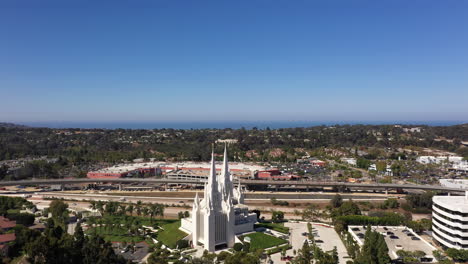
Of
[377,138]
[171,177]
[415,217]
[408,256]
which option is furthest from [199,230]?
[377,138]

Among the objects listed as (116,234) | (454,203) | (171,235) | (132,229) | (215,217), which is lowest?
(116,234)

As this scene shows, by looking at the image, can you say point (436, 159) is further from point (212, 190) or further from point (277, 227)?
point (212, 190)

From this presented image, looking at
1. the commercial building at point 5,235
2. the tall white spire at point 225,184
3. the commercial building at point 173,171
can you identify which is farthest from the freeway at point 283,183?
the tall white spire at point 225,184

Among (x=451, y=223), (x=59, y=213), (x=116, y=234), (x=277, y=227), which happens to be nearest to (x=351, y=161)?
(x=277, y=227)

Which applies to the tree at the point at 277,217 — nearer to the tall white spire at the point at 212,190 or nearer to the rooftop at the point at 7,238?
the tall white spire at the point at 212,190

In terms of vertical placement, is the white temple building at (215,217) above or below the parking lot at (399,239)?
above

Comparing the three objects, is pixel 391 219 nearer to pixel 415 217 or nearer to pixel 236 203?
pixel 415 217
